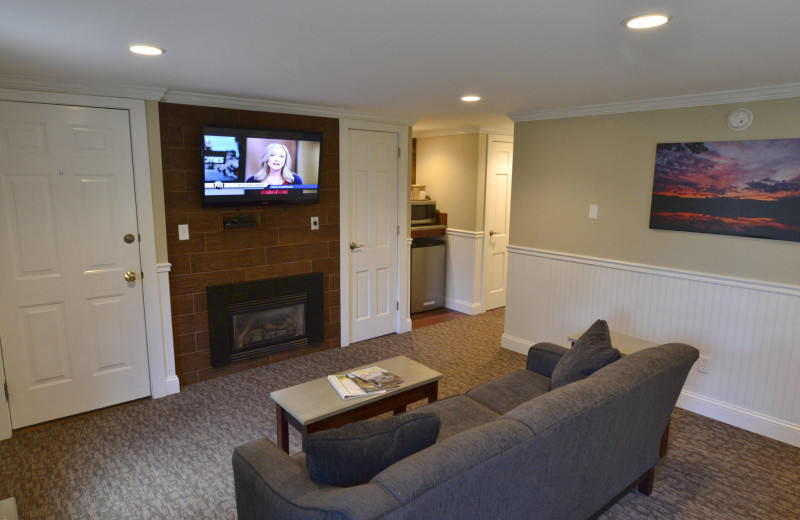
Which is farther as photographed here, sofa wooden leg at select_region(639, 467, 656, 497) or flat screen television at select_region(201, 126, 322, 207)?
flat screen television at select_region(201, 126, 322, 207)

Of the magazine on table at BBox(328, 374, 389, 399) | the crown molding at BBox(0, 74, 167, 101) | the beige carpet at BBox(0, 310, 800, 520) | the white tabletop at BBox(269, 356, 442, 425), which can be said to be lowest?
the beige carpet at BBox(0, 310, 800, 520)

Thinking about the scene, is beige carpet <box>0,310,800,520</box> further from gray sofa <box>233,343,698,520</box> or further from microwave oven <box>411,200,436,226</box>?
microwave oven <box>411,200,436,226</box>

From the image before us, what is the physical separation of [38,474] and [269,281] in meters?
1.94

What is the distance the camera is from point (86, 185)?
3.14 metres

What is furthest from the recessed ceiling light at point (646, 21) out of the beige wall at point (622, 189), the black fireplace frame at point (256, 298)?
the black fireplace frame at point (256, 298)

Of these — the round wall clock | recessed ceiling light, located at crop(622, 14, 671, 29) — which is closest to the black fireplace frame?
recessed ceiling light, located at crop(622, 14, 671, 29)

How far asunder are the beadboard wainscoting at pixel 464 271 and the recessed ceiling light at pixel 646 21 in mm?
3877

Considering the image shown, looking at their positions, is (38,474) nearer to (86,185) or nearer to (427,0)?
(86,185)

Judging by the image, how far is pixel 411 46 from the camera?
83.4 inches

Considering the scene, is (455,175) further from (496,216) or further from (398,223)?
(398,223)

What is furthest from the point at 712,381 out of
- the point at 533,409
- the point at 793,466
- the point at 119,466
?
the point at 119,466

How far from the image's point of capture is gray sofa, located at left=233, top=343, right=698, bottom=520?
52.7 inches

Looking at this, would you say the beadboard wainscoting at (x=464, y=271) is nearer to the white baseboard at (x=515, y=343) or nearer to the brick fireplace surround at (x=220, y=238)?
Result: the white baseboard at (x=515, y=343)

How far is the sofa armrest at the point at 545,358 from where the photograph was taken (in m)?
2.88
